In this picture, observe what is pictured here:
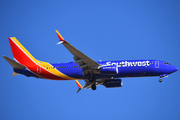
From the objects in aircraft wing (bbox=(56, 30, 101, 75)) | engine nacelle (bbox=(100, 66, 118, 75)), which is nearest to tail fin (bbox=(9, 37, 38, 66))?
aircraft wing (bbox=(56, 30, 101, 75))

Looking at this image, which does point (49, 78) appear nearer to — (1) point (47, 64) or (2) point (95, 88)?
(1) point (47, 64)

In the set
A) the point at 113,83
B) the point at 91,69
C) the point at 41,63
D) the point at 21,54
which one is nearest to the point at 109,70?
the point at 91,69

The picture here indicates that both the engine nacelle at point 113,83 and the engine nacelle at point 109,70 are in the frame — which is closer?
the engine nacelle at point 109,70

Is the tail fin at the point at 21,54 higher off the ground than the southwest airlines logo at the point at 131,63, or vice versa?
the tail fin at the point at 21,54

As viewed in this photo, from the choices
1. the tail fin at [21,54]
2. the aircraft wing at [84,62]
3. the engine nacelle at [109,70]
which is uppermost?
the tail fin at [21,54]

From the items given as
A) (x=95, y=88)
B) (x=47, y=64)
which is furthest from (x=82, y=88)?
(x=47, y=64)

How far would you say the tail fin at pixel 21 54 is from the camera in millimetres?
50612

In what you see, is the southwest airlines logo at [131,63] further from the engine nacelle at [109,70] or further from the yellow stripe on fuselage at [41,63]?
the yellow stripe on fuselage at [41,63]

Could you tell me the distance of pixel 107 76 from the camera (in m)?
47.7

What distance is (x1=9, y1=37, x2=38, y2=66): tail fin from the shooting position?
5061cm

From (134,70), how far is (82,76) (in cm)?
871

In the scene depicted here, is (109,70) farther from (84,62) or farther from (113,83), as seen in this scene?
(113,83)

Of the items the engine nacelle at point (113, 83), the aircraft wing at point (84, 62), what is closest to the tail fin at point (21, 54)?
the aircraft wing at point (84, 62)

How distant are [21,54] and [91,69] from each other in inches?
541
